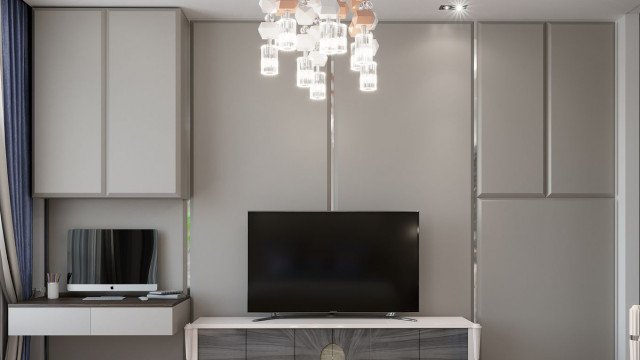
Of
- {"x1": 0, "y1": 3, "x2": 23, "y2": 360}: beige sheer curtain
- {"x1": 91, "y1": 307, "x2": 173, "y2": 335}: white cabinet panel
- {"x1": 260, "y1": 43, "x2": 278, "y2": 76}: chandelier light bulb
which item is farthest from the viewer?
{"x1": 91, "y1": 307, "x2": 173, "y2": 335}: white cabinet panel

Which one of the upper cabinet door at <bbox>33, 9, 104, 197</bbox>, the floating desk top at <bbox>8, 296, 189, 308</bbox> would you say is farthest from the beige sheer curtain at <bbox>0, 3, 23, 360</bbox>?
the upper cabinet door at <bbox>33, 9, 104, 197</bbox>

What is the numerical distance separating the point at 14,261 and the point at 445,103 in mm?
3008

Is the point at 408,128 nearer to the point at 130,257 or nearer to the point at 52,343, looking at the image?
the point at 130,257

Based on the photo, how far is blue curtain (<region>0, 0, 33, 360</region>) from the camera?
4199mm

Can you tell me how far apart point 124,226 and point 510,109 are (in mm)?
2784

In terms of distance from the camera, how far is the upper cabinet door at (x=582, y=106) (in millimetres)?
4746

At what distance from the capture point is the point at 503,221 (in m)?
4.73

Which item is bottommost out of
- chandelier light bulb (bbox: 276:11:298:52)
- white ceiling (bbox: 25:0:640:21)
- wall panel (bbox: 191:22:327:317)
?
wall panel (bbox: 191:22:327:317)

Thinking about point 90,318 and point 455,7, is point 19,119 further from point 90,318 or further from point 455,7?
point 455,7

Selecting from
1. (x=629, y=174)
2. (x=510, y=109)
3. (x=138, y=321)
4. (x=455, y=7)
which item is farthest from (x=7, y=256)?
(x=629, y=174)

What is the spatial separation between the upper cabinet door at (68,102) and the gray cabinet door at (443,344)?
2319 millimetres

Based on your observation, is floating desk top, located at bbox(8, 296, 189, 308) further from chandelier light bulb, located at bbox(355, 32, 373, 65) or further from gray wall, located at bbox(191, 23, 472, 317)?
chandelier light bulb, located at bbox(355, 32, 373, 65)

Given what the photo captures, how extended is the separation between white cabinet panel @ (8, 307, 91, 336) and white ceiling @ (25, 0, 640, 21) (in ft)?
6.43

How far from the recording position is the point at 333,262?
14.9 ft
